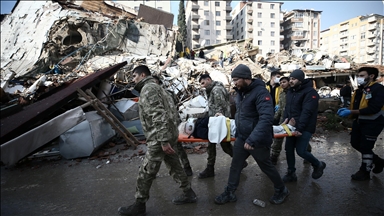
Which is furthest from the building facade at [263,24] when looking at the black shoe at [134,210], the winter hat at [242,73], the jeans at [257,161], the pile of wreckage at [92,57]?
the black shoe at [134,210]

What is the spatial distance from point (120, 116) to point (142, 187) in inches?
181

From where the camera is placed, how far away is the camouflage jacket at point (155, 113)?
2.45 meters

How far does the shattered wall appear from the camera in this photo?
13.9 meters

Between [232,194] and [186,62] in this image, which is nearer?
[232,194]

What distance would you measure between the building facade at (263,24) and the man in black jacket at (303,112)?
176 ft

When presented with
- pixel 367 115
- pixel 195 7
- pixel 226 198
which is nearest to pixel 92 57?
pixel 226 198

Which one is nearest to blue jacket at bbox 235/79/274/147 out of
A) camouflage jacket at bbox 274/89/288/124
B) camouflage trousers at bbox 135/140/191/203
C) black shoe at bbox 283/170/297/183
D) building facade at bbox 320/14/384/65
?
camouflage trousers at bbox 135/140/191/203

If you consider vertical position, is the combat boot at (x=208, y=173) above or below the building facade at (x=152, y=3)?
below

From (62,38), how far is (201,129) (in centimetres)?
1539

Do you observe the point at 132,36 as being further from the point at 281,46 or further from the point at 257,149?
the point at 281,46

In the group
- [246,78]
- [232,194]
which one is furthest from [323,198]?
[246,78]

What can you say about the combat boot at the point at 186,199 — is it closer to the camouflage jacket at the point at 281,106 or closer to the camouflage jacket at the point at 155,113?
the camouflage jacket at the point at 155,113

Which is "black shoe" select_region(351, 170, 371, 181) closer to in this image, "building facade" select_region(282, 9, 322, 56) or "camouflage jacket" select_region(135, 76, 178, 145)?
"camouflage jacket" select_region(135, 76, 178, 145)

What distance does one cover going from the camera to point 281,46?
5859cm
